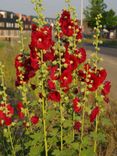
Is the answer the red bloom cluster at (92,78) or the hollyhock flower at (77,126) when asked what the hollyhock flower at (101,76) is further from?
the hollyhock flower at (77,126)

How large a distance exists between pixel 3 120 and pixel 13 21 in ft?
98.8

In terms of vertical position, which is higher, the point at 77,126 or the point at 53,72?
the point at 53,72

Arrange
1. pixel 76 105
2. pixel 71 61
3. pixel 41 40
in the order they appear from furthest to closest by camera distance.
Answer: pixel 76 105
pixel 71 61
pixel 41 40

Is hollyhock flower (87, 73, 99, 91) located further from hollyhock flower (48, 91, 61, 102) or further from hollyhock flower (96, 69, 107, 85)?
hollyhock flower (48, 91, 61, 102)

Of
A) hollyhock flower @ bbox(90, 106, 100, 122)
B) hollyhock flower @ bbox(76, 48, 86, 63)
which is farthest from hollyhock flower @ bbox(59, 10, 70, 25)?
hollyhock flower @ bbox(90, 106, 100, 122)

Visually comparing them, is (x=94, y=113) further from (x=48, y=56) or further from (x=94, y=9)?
(x=94, y=9)

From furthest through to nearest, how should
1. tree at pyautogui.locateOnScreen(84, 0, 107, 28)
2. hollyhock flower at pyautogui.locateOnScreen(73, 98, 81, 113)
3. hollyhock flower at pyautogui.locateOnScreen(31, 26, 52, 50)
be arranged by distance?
tree at pyautogui.locateOnScreen(84, 0, 107, 28) < hollyhock flower at pyautogui.locateOnScreen(73, 98, 81, 113) < hollyhock flower at pyautogui.locateOnScreen(31, 26, 52, 50)

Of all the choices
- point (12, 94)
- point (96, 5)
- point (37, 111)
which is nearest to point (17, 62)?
point (37, 111)

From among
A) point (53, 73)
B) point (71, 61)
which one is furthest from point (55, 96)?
point (71, 61)

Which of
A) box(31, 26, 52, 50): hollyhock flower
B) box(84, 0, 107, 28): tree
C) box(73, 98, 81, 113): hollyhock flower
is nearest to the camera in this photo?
box(31, 26, 52, 50): hollyhock flower

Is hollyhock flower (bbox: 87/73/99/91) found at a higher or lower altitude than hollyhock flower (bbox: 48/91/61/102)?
higher

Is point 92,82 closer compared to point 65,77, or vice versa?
point 65,77

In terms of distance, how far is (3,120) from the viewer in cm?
524

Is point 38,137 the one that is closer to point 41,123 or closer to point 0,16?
point 41,123
